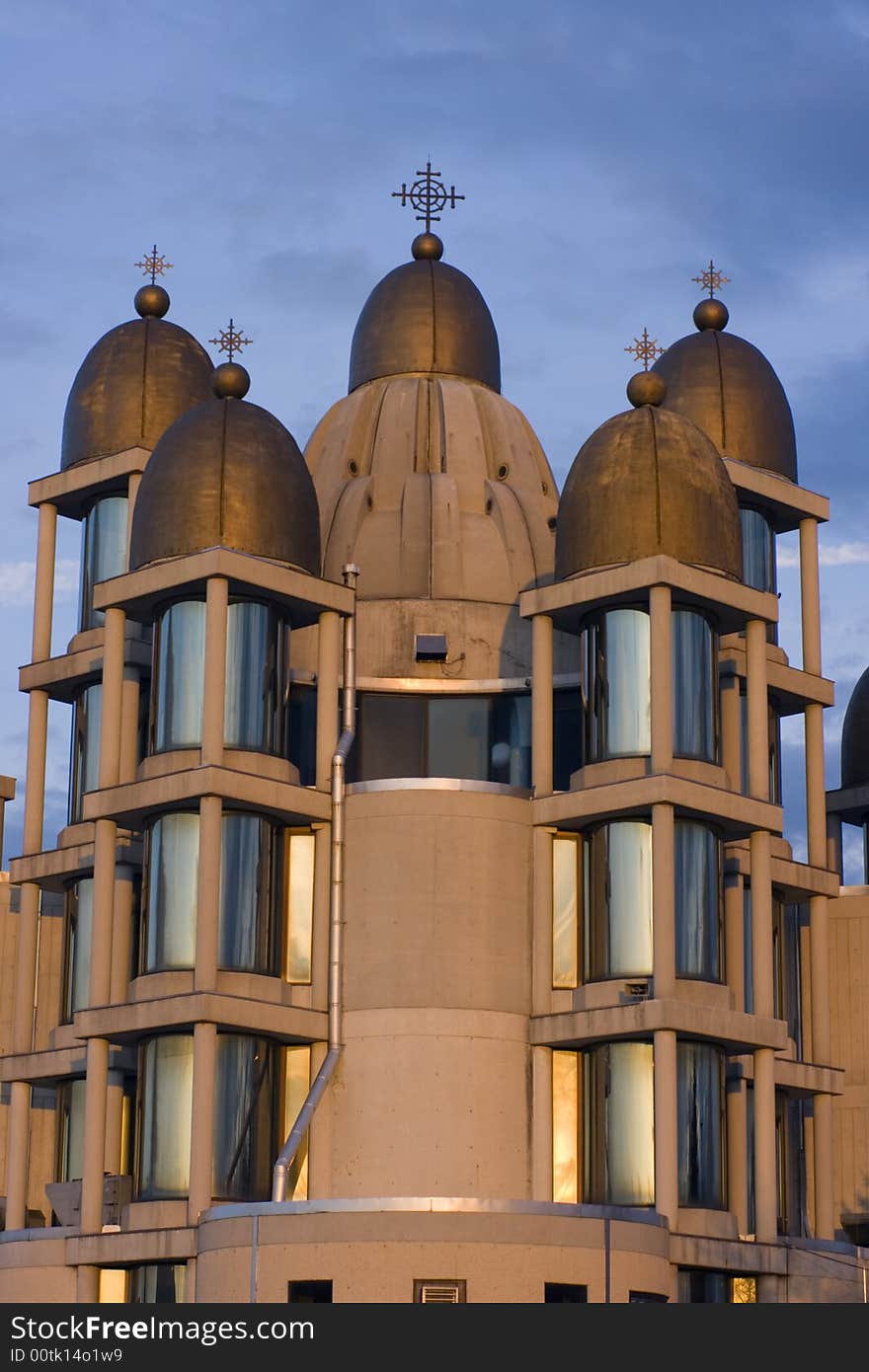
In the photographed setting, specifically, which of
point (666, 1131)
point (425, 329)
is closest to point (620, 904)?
point (666, 1131)

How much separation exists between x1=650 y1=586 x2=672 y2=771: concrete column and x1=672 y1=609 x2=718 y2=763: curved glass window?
0.66 meters

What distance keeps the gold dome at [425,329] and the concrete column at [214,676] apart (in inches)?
540

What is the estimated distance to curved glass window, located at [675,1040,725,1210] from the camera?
59.8 m

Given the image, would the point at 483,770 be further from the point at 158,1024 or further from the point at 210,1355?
the point at 210,1355

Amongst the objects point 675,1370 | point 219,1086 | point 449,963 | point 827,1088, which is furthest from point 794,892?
point 675,1370

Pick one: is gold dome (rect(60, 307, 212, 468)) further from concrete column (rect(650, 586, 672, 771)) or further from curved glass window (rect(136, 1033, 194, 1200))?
curved glass window (rect(136, 1033, 194, 1200))

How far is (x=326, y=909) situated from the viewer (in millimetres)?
62719

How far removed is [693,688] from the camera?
62344 mm

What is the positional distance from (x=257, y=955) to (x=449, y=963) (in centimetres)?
427

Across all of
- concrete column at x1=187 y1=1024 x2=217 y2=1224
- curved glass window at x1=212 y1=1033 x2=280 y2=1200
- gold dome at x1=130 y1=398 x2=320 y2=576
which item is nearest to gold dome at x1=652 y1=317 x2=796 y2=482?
gold dome at x1=130 y1=398 x2=320 y2=576

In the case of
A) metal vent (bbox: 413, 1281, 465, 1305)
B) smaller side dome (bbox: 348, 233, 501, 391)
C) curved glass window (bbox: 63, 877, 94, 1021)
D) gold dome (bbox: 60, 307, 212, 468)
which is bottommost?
metal vent (bbox: 413, 1281, 465, 1305)

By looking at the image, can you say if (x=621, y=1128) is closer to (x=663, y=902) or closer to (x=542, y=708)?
(x=663, y=902)

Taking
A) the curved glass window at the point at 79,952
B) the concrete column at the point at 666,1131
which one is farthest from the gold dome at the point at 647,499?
the curved glass window at the point at 79,952

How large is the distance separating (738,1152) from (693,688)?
10.6m
